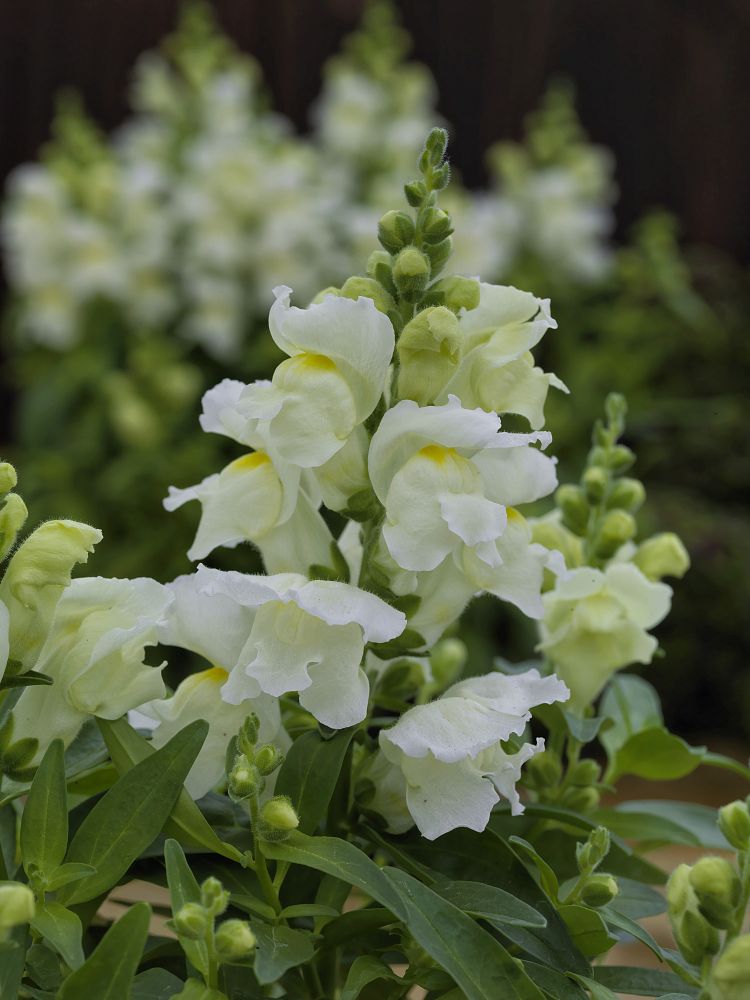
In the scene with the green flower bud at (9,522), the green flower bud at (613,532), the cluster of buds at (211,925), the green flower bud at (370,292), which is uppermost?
the green flower bud at (370,292)

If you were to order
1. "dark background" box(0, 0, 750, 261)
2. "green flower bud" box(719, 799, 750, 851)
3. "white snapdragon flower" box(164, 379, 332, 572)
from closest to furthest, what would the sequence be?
1. "green flower bud" box(719, 799, 750, 851)
2. "white snapdragon flower" box(164, 379, 332, 572)
3. "dark background" box(0, 0, 750, 261)

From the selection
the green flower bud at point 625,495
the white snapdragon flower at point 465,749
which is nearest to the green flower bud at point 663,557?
the green flower bud at point 625,495

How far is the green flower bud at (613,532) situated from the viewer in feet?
2.91

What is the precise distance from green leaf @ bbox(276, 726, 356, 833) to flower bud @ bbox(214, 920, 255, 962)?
0.11 metres

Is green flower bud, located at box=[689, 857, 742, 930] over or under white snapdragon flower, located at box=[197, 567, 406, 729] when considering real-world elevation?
under

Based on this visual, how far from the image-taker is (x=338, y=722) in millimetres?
662

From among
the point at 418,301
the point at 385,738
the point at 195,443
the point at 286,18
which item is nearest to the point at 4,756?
the point at 385,738

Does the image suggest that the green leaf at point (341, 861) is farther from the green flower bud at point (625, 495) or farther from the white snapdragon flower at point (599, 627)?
the green flower bud at point (625, 495)

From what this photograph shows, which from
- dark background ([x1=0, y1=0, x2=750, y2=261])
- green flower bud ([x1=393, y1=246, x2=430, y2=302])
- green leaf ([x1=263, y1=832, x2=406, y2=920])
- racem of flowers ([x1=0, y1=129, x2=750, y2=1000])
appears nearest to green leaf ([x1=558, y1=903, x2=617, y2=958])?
racem of flowers ([x1=0, y1=129, x2=750, y2=1000])

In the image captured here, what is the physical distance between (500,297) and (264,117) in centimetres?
286

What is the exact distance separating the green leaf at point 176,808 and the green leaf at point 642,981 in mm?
198

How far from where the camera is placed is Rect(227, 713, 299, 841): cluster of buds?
2.00 ft

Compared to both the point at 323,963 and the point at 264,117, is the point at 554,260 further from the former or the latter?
the point at 323,963

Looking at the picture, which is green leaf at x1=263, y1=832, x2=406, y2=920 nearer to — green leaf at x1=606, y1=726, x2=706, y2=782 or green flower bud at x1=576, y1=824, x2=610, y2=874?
green flower bud at x1=576, y1=824, x2=610, y2=874
